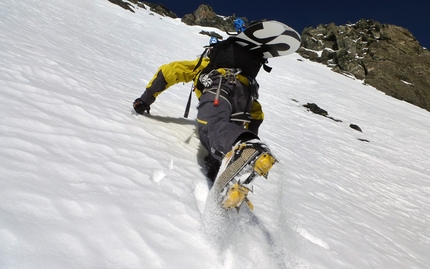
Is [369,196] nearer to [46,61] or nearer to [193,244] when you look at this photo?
[193,244]

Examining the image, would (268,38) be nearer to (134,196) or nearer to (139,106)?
(139,106)

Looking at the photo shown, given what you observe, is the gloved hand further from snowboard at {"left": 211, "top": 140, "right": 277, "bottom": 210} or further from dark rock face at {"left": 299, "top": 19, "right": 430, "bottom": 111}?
dark rock face at {"left": 299, "top": 19, "right": 430, "bottom": 111}

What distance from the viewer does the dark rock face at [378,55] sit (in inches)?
1444

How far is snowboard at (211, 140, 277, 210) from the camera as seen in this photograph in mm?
1796

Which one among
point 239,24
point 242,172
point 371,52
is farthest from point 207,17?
point 242,172

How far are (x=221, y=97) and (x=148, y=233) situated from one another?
1.42 m

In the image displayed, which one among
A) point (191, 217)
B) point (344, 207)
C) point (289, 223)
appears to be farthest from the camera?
point (344, 207)

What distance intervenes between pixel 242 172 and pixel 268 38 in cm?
184

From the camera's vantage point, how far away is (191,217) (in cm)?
208

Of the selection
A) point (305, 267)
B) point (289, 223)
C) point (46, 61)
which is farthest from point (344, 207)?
point (46, 61)

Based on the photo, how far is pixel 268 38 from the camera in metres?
3.14

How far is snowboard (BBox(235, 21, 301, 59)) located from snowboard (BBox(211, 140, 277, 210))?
160 cm

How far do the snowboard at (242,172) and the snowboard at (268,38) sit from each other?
5.24 feet

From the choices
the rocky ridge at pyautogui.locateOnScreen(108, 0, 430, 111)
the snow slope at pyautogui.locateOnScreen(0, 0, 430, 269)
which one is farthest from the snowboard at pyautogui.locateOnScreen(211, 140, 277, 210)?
the rocky ridge at pyautogui.locateOnScreen(108, 0, 430, 111)
